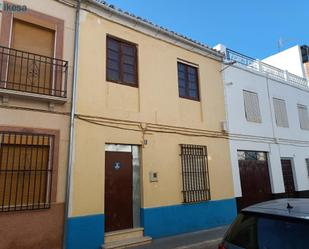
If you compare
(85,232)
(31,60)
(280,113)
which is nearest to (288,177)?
(280,113)

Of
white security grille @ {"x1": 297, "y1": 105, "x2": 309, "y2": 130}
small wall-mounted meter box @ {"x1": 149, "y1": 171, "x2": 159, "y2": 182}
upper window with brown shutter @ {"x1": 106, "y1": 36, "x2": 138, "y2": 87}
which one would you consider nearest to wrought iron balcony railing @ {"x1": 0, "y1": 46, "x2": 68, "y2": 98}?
upper window with brown shutter @ {"x1": 106, "y1": 36, "x2": 138, "y2": 87}

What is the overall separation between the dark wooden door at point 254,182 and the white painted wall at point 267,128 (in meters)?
0.35

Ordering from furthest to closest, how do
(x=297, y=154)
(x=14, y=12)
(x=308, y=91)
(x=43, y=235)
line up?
(x=308, y=91) → (x=297, y=154) → (x=14, y=12) → (x=43, y=235)

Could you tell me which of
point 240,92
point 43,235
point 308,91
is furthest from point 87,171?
point 308,91

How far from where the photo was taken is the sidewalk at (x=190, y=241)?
6926mm

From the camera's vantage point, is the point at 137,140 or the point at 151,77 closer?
the point at 137,140

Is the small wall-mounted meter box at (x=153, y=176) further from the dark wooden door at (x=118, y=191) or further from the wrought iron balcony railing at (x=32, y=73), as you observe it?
the wrought iron balcony railing at (x=32, y=73)

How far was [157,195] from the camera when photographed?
25.9ft

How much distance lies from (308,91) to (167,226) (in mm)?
11761

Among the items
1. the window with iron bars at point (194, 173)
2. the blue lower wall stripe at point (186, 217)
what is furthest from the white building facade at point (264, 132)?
the window with iron bars at point (194, 173)

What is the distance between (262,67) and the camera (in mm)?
12945

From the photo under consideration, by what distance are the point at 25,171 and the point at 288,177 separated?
11035 mm

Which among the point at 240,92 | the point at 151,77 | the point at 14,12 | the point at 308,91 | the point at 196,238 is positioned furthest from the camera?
the point at 308,91

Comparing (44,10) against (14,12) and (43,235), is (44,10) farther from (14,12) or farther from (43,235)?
(43,235)
